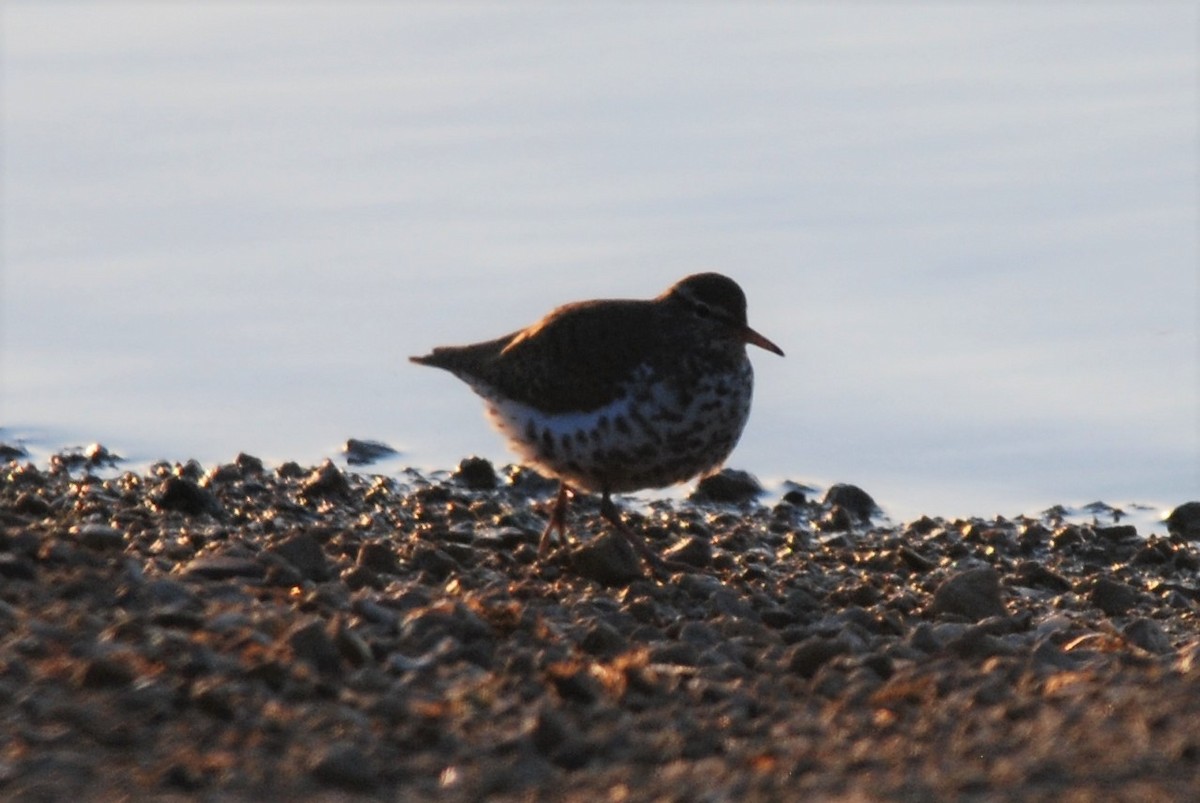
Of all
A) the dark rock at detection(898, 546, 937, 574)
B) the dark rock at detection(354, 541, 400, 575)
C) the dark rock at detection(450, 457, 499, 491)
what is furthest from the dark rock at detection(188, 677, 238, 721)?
the dark rock at detection(450, 457, 499, 491)

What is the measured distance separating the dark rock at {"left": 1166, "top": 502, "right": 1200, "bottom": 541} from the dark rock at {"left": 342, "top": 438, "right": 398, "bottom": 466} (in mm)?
4350

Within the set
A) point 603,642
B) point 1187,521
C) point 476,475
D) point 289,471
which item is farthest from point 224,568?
point 1187,521

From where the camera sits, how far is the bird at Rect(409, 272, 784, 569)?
9.52 m

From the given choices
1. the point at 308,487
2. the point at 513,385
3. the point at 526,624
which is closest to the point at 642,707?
the point at 526,624

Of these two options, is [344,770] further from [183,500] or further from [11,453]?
[11,453]

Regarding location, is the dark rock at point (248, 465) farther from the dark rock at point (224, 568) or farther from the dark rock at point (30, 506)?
the dark rock at point (224, 568)

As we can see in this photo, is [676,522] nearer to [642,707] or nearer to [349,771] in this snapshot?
[642,707]

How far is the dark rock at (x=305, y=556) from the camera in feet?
27.5

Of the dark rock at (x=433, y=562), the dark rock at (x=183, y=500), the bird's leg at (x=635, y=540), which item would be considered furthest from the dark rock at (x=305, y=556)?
the dark rock at (x=183, y=500)

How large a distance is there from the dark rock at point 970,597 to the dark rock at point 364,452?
4.19 meters

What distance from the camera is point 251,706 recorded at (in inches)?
251

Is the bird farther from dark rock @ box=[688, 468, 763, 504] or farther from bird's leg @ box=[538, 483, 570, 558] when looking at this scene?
dark rock @ box=[688, 468, 763, 504]

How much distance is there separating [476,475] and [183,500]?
2.01 meters

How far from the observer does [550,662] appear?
709 cm
